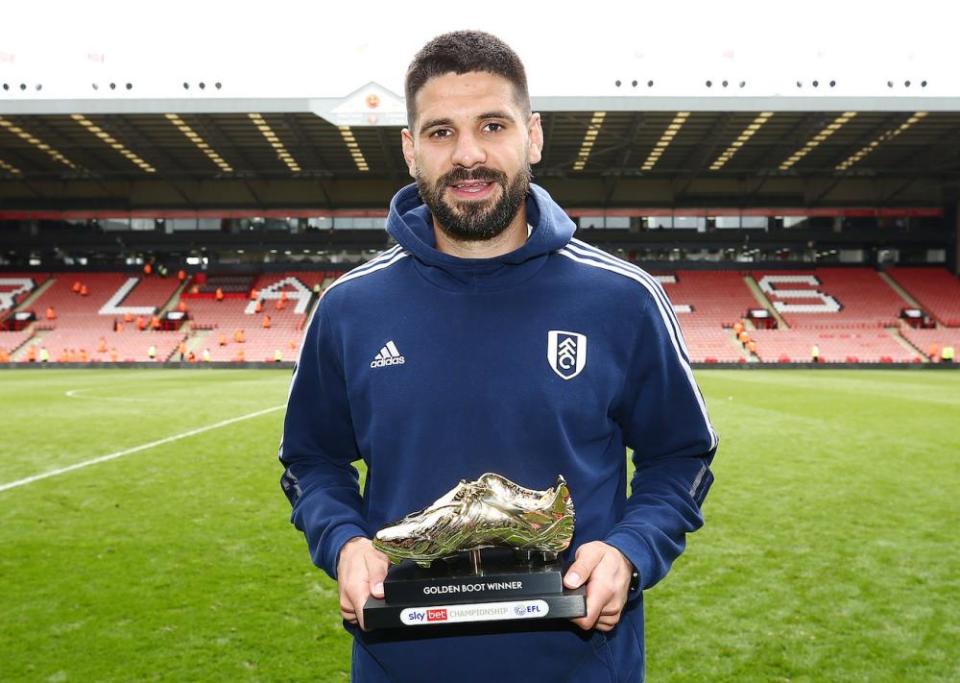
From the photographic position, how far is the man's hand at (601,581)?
1.55m

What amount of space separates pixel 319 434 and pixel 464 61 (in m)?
1.02

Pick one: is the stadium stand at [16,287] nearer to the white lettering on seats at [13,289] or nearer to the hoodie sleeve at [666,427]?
the white lettering on seats at [13,289]

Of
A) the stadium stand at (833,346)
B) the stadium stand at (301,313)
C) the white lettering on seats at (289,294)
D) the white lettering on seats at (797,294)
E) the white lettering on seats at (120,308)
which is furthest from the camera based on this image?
the white lettering on seats at (289,294)

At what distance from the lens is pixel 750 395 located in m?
18.3

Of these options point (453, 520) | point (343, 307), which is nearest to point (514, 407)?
point (453, 520)

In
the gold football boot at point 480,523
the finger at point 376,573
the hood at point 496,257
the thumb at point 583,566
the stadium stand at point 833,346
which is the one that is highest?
the hood at point 496,257

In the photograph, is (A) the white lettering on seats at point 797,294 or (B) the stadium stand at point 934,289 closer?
(B) the stadium stand at point 934,289

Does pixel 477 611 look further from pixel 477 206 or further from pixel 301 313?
pixel 301 313

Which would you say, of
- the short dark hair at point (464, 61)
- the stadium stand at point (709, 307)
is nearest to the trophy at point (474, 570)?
the short dark hair at point (464, 61)

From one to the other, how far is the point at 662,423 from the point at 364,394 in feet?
2.42

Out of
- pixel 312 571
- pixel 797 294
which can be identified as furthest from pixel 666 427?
pixel 797 294

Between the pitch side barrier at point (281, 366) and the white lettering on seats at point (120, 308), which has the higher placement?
the white lettering on seats at point (120, 308)

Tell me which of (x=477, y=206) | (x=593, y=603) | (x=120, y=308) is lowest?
(x=120, y=308)

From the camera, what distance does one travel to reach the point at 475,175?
1896 mm
